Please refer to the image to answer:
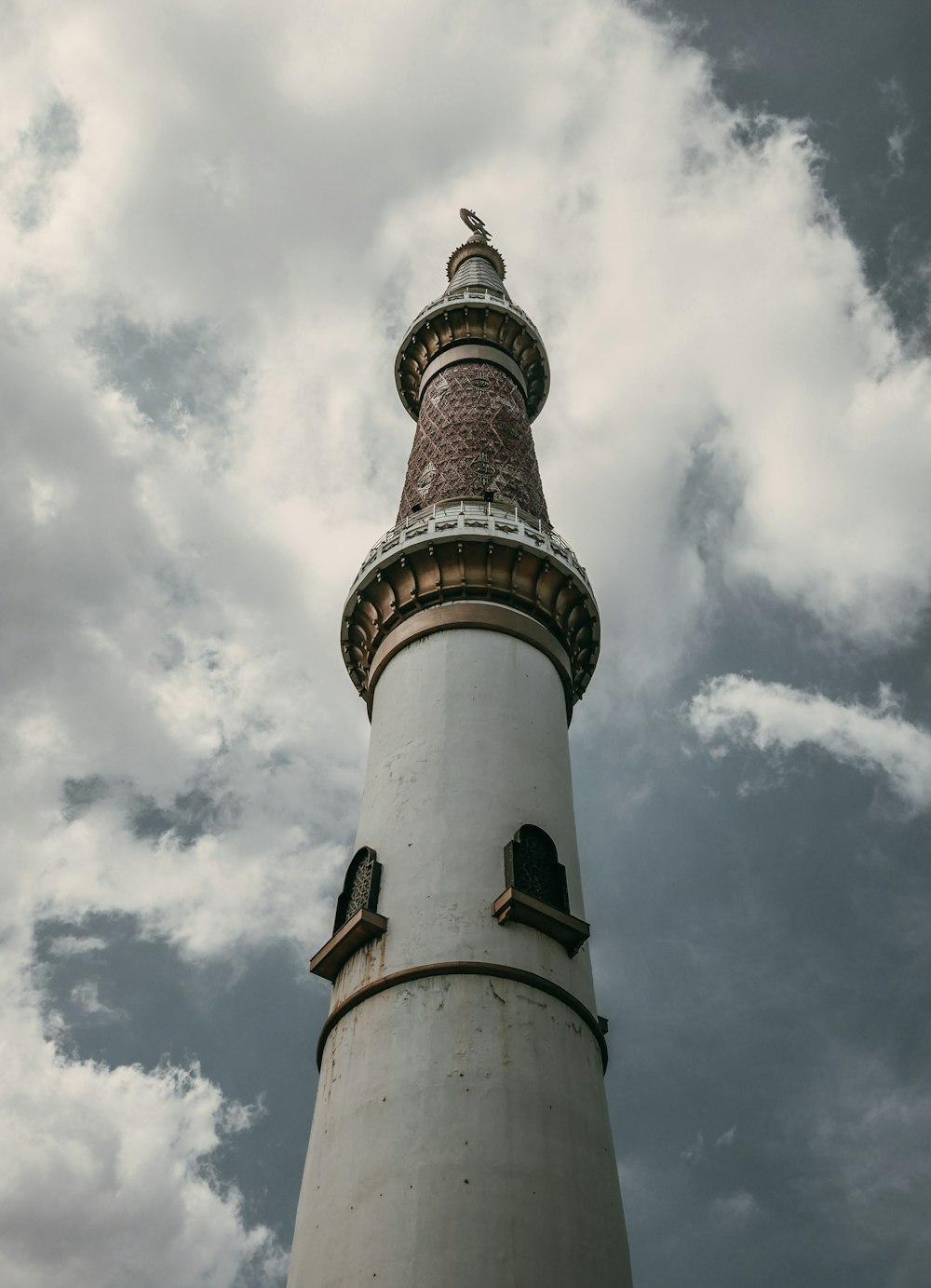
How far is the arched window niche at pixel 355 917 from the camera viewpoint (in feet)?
45.1

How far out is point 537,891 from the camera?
14219 mm

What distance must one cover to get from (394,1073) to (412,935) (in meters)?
1.87

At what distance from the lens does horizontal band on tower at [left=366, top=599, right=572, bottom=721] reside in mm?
17984

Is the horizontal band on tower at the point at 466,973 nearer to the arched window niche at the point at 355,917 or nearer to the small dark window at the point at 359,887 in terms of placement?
the arched window niche at the point at 355,917

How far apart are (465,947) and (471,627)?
6.36 metres

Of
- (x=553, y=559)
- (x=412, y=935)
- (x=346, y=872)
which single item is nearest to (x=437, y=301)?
(x=553, y=559)

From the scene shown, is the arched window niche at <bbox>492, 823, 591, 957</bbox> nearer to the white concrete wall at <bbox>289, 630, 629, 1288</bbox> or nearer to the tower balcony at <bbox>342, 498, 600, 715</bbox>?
the white concrete wall at <bbox>289, 630, 629, 1288</bbox>

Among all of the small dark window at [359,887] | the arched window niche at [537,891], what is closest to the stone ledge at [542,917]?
the arched window niche at [537,891]

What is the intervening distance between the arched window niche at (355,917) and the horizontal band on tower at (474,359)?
50.0ft

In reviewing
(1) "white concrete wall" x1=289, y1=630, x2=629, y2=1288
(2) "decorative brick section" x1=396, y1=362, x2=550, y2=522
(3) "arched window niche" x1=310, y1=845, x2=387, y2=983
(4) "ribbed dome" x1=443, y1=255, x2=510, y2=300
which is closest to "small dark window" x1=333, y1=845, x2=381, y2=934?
(3) "arched window niche" x1=310, y1=845, x2=387, y2=983

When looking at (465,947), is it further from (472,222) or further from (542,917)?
(472,222)

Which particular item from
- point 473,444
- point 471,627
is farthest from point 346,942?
point 473,444

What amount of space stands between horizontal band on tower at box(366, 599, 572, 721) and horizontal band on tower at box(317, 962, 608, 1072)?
6435 millimetres

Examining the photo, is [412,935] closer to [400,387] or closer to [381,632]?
[381,632]
